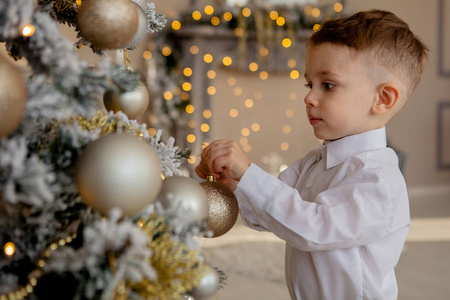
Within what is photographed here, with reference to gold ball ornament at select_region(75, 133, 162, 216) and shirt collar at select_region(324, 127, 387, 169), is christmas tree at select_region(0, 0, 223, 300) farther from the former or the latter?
shirt collar at select_region(324, 127, 387, 169)

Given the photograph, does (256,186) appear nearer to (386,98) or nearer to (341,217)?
(341,217)

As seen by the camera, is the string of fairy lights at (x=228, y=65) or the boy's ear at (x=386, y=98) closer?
the boy's ear at (x=386, y=98)

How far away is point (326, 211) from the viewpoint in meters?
0.81

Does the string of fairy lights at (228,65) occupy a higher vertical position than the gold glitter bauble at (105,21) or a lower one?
lower

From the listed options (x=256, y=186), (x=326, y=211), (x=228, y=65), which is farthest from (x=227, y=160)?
(x=228, y=65)

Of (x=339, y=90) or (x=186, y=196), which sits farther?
(x=339, y=90)

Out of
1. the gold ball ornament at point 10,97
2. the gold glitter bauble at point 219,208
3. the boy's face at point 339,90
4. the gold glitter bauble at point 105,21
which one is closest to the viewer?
the gold ball ornament at point 10,97

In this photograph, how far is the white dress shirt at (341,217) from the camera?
0.81m

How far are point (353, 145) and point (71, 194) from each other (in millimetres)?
639

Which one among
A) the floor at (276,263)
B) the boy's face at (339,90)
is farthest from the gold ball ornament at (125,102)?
the floor at (276,263)

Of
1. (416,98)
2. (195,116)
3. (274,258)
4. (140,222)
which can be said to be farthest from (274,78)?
(140,222)

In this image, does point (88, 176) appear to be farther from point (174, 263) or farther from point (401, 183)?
point (401, 183)

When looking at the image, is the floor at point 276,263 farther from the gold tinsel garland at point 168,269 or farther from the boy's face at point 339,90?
the gold tinsel garland at point 168,269

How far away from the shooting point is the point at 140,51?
369 cm
